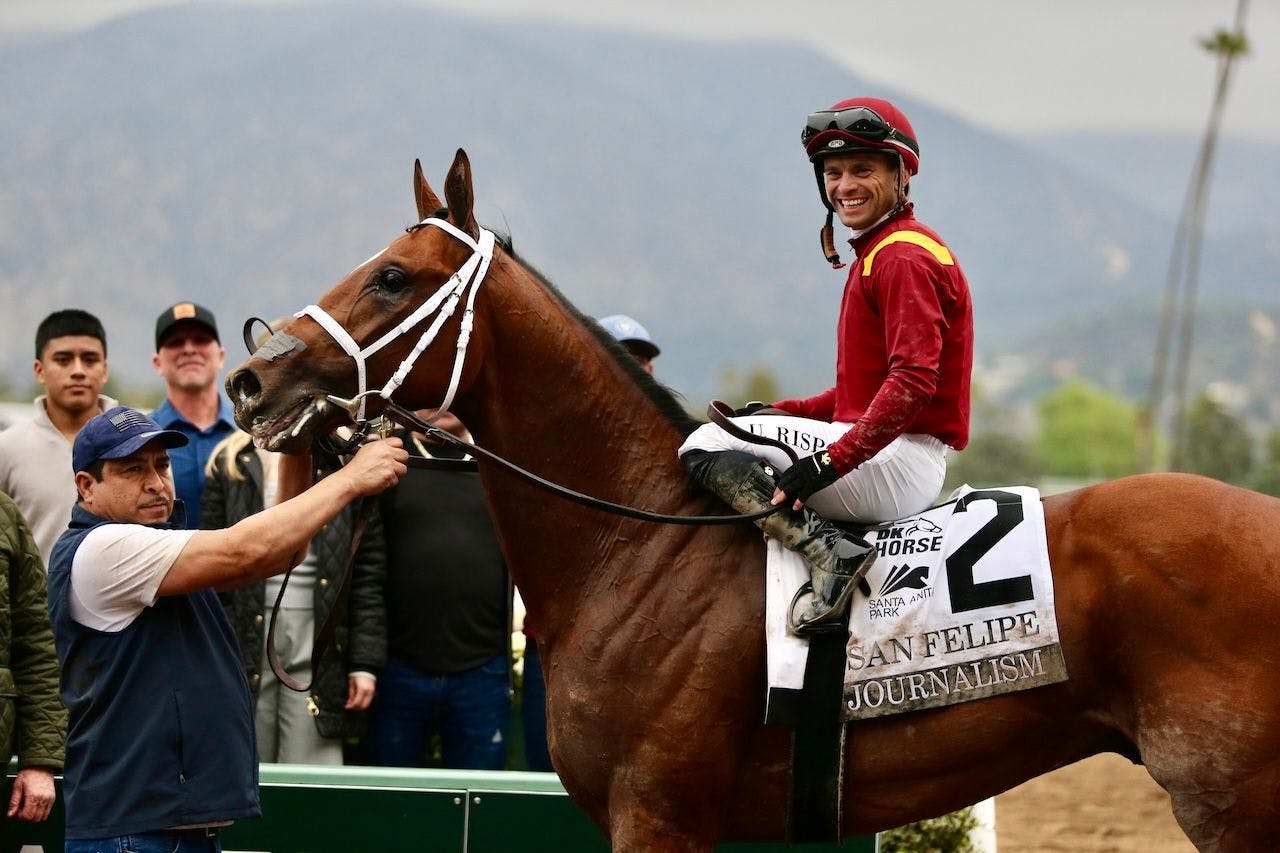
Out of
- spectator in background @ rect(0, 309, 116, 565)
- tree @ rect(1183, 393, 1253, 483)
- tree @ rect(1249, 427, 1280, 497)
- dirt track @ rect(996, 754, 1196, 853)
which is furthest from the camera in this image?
tree @ rect(1183, 393, 1253, 483)

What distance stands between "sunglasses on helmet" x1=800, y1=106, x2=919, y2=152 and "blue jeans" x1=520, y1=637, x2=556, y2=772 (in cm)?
260

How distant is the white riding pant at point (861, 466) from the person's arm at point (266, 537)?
83 cm

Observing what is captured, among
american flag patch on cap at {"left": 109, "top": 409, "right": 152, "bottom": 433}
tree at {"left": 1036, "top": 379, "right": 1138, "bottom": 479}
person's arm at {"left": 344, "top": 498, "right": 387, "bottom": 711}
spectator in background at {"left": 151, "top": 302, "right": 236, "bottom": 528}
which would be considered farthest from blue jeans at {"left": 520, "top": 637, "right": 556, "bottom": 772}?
tree at {"left": 1036, "top": 379, "right": 1138, "bottom": 479}

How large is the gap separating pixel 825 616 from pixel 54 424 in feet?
12.0

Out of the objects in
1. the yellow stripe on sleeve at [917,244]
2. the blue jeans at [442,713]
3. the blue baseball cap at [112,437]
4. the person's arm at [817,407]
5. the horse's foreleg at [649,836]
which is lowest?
the horse's foreleg at [649,836]

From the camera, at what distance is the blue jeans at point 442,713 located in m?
5.13

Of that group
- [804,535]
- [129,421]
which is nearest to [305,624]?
[129,421]

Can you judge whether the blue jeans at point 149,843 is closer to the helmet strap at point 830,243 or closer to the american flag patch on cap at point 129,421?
the american flag patch on cap at point 129,421

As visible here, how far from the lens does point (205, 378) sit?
228 inches

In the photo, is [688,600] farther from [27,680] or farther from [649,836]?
[27,680]

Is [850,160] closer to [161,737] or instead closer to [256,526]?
[256,526]

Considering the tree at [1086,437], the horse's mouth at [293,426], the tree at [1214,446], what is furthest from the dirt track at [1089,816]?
the tree at [1086,437]

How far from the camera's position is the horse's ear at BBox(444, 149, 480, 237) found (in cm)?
345

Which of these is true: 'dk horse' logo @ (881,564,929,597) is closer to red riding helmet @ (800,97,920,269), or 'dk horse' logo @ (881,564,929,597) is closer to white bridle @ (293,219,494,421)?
red riding helmet @ (800,97,920,269)
